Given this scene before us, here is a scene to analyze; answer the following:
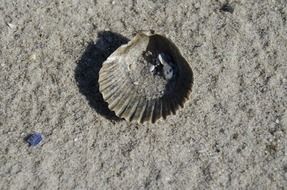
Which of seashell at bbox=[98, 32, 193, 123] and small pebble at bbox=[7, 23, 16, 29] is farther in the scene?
small pebble at bbox=[7, 23, 16, 29]

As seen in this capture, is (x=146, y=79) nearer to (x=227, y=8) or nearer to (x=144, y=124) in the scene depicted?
(x=144, y=124)

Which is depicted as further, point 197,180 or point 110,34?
point 110,34

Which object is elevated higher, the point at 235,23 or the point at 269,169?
the point at 235,23

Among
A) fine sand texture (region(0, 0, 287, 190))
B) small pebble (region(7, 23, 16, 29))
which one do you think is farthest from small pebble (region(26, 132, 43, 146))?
small pebble (region(7, 23, 16, 29))

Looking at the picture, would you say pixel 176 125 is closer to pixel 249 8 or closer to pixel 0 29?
pixel 249 8

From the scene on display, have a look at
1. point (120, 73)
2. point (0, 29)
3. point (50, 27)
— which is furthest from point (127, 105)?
point (0, 29)

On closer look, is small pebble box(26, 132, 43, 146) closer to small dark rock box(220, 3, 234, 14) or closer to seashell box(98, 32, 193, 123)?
seashell box(98, 32, 193, 123)

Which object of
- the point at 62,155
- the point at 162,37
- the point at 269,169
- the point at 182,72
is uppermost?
the point at 162,37

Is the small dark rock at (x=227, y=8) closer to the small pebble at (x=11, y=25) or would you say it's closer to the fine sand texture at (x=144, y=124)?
the fine sand texture at (x=144, y=124)
